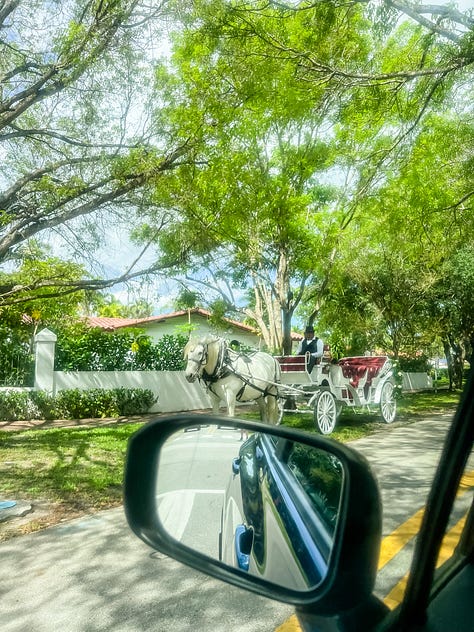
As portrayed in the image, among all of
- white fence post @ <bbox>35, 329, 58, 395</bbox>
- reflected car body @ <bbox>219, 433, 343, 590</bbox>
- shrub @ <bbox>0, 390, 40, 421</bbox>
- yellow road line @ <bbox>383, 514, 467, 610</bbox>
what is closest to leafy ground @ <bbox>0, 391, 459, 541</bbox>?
reflected car body @ <bbox>219, 433, 343, 590</bbox>

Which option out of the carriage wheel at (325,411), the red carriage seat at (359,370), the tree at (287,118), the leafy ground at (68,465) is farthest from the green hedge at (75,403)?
the carriage wheel at (325,411)

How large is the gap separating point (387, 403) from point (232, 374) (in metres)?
2.85

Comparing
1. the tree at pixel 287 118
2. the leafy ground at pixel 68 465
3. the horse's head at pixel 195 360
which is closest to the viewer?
the leafy ground at pixel 68 465

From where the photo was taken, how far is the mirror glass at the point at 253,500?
4.47 ft

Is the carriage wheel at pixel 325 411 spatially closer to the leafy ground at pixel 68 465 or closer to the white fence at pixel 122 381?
the leafy ground at pixel 68 465

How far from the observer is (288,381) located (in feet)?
34.4

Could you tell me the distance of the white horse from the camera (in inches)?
333

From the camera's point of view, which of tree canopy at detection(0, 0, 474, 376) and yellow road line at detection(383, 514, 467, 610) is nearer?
yellow road line at detection(383, 514, 467, 610)

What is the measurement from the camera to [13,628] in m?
2.96

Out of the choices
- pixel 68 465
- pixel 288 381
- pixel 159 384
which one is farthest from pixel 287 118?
pixel 159 384

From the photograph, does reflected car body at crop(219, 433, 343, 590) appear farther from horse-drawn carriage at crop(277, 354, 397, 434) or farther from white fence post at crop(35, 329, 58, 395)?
white fence post at crop(35, 329, 58, 395)

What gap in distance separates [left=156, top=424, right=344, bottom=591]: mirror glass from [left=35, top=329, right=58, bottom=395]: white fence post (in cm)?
1321

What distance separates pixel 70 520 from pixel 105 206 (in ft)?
20.7

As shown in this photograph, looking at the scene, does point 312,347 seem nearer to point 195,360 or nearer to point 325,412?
point 325,412
